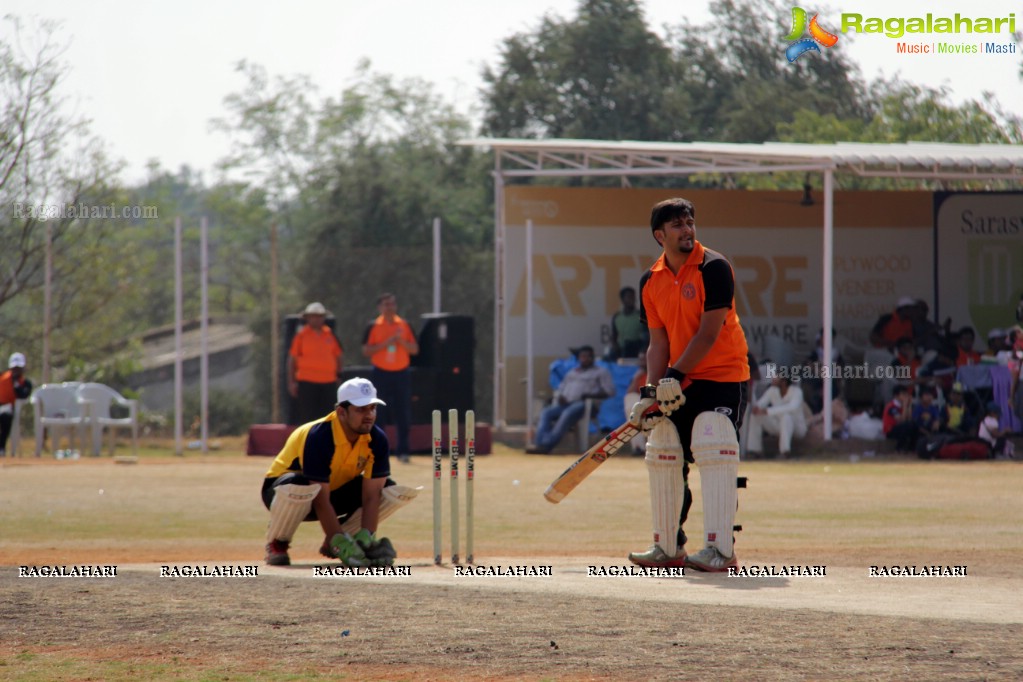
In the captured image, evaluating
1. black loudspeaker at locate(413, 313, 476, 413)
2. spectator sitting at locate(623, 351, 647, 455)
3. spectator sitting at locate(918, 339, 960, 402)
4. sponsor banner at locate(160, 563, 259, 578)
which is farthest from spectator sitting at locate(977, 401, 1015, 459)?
sponsor banner at locate(160, 563, 259, 578)

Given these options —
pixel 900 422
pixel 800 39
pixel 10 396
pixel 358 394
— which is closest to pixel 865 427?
pixel 900 422

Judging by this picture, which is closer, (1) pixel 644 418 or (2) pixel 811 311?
(1) pixel 644 418

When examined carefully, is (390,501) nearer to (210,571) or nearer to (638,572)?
(210,571)

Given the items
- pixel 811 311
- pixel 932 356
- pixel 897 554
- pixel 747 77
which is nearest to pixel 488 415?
pixel 811 311

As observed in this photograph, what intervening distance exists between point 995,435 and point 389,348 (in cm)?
844

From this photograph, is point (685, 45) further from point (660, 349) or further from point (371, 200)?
point (660, 349)

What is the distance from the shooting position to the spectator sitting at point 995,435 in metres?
21.6

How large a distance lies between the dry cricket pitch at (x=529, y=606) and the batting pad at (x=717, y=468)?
12.3 inches

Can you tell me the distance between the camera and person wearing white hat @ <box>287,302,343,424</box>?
22.8 meters

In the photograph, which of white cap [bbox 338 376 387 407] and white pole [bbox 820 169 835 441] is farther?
white pole [bbox 820 169 835 441]

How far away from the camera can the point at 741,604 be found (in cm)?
825

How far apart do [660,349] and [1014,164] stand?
1525 cm

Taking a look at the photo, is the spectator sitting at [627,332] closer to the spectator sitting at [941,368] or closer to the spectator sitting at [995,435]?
the spectator sitting at [941,368]

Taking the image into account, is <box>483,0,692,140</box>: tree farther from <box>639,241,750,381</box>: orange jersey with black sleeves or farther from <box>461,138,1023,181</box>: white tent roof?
<box>639,241,750,381</box>: orange jersey with black sleeves
